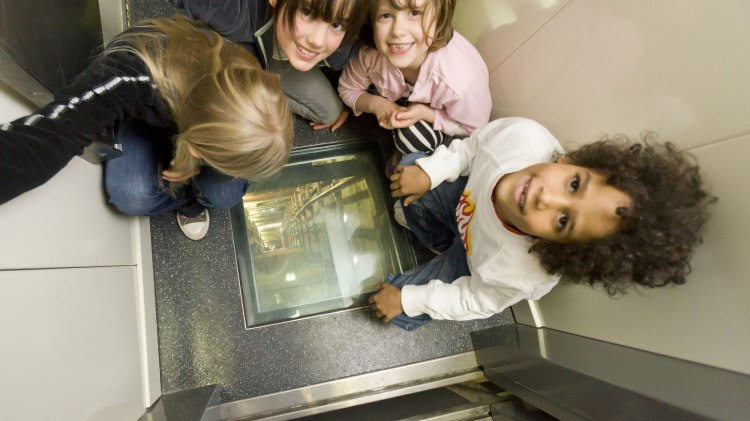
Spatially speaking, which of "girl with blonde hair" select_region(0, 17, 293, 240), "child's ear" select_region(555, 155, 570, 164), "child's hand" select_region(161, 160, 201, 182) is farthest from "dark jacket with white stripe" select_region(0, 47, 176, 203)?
"child's ear" select_region(555, 155, 570, 164)

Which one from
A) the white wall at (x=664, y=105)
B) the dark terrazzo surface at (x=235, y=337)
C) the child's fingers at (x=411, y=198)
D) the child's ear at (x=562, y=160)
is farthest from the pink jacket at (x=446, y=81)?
the dark terrazzo surface at (x=235, y=337)

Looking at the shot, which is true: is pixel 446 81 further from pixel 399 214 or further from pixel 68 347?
pixel 68 347

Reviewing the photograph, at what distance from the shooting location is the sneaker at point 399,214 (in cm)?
113

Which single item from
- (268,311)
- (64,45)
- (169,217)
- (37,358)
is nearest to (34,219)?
(37,358)

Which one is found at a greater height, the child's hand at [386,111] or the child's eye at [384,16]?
the child's eye at [384,16]

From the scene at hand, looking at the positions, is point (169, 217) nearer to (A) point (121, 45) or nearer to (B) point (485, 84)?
(A) point (121, 45)

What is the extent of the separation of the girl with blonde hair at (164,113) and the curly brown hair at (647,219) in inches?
23.3

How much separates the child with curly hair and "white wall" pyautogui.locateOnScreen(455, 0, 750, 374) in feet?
0.12

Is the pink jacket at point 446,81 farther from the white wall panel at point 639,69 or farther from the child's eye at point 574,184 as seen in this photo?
the child's eye at point 574,184

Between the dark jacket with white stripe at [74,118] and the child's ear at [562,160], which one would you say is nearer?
the dark jacket with white stripe at [74,118]

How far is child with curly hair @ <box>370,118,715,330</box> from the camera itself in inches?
24.2

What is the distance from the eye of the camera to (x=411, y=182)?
0.99 m

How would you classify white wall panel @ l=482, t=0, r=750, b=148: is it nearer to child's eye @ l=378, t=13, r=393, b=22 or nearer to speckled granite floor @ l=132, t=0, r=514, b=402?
child's eye @ l=378, t=13, r=393, b=22

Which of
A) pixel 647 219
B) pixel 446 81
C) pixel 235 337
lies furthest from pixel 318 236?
pixel 647 219
